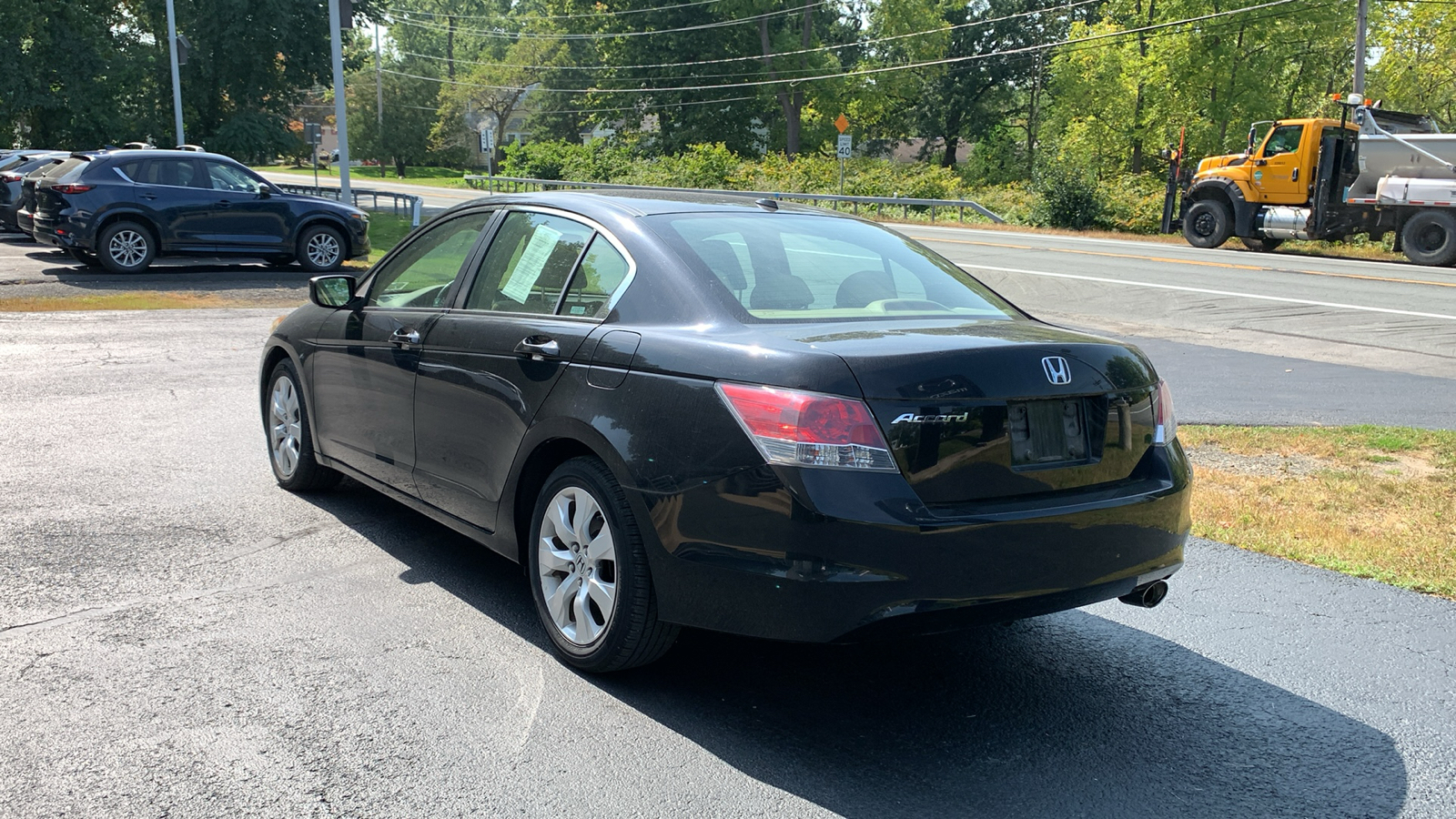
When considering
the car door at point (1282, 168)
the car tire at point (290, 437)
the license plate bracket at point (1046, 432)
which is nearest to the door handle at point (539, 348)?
the license plate bracket at point (1046, 432)

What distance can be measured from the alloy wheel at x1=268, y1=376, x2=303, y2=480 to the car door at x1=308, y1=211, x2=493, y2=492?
37 centimetres

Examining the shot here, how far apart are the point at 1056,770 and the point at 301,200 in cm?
1721

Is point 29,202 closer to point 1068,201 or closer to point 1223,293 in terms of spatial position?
A: point 1223,293

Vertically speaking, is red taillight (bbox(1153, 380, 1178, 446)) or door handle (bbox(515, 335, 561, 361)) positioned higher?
door handle (bbox(515, 335, 561, 361))

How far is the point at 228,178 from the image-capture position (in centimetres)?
1753

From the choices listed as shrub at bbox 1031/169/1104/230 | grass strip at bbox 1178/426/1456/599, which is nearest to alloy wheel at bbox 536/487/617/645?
grass strip at bbox 1178/426/1456/599

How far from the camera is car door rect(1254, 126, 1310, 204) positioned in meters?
25.6

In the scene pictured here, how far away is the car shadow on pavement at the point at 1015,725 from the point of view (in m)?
3.27

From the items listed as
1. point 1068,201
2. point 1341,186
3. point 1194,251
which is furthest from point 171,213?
point 1068,201

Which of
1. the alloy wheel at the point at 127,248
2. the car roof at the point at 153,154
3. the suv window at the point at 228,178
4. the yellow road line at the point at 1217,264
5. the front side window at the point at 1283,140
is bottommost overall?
the yellow road line at the point at 1217,264

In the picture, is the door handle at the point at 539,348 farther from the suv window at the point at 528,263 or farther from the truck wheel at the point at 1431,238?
the truck wheel at the point at 1431,238

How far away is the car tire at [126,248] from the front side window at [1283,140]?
2234 cm

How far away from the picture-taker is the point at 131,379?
9.66 meters

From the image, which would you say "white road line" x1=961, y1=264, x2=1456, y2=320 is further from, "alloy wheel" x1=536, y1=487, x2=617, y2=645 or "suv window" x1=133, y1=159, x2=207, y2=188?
"alloy wheel" x1=536, y1=487, x2=617, y2=645
